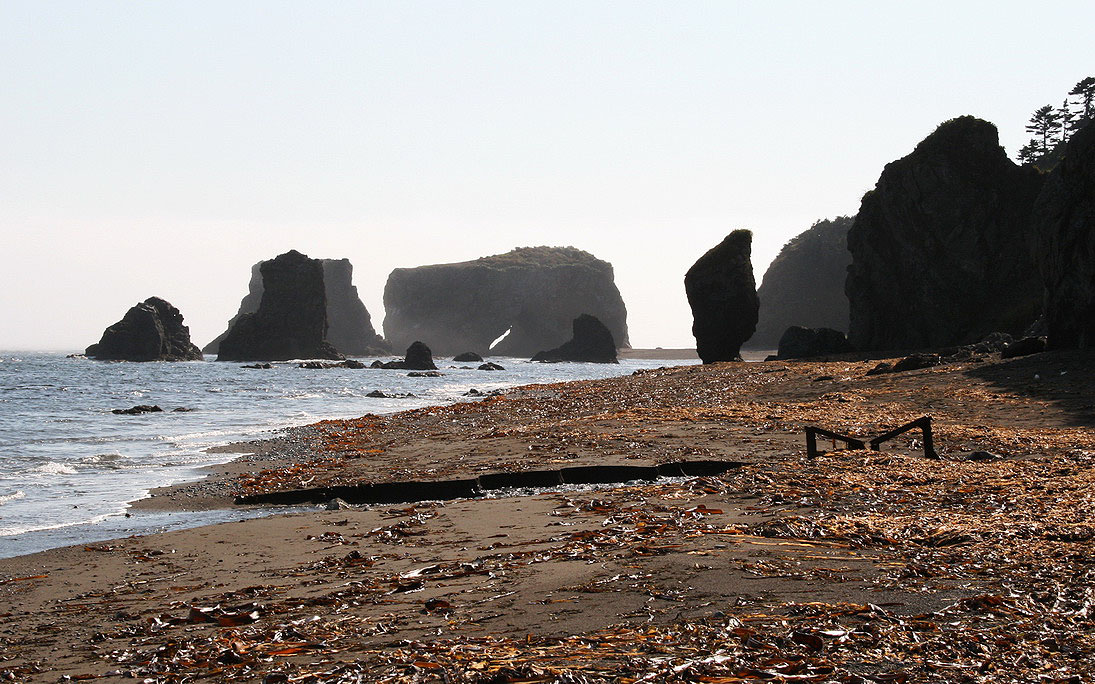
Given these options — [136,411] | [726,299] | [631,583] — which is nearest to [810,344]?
[726,299]

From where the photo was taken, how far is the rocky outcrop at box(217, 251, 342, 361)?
142 metres

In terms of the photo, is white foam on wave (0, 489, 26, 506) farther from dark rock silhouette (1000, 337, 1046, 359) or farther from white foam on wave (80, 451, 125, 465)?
dark rock silhouette (1000, 337, 1046, 359)

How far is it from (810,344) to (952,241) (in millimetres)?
10964

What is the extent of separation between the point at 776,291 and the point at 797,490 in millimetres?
137133

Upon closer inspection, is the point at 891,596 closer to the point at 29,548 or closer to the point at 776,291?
the point at 29,548

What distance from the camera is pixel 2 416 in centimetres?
3061

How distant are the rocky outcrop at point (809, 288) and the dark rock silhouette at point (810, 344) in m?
69.4

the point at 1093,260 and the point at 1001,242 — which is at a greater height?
the point at 1001,242

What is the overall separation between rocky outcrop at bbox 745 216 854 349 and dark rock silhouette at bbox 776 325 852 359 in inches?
2733

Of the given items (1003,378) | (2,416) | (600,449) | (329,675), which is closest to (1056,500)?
(329,675)

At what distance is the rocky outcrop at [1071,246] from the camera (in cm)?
2580

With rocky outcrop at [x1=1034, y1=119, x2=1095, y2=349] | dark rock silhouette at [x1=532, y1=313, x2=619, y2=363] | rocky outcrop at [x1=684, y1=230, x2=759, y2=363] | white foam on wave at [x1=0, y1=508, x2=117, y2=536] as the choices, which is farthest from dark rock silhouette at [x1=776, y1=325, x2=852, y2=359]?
dark rock silhouette at [x1=532, y1=313, x2=619, y2=363]

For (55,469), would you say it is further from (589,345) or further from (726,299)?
(589,345)

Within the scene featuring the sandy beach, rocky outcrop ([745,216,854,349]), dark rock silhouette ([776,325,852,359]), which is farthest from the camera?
rocky outcrop ([745,216,854,349])
